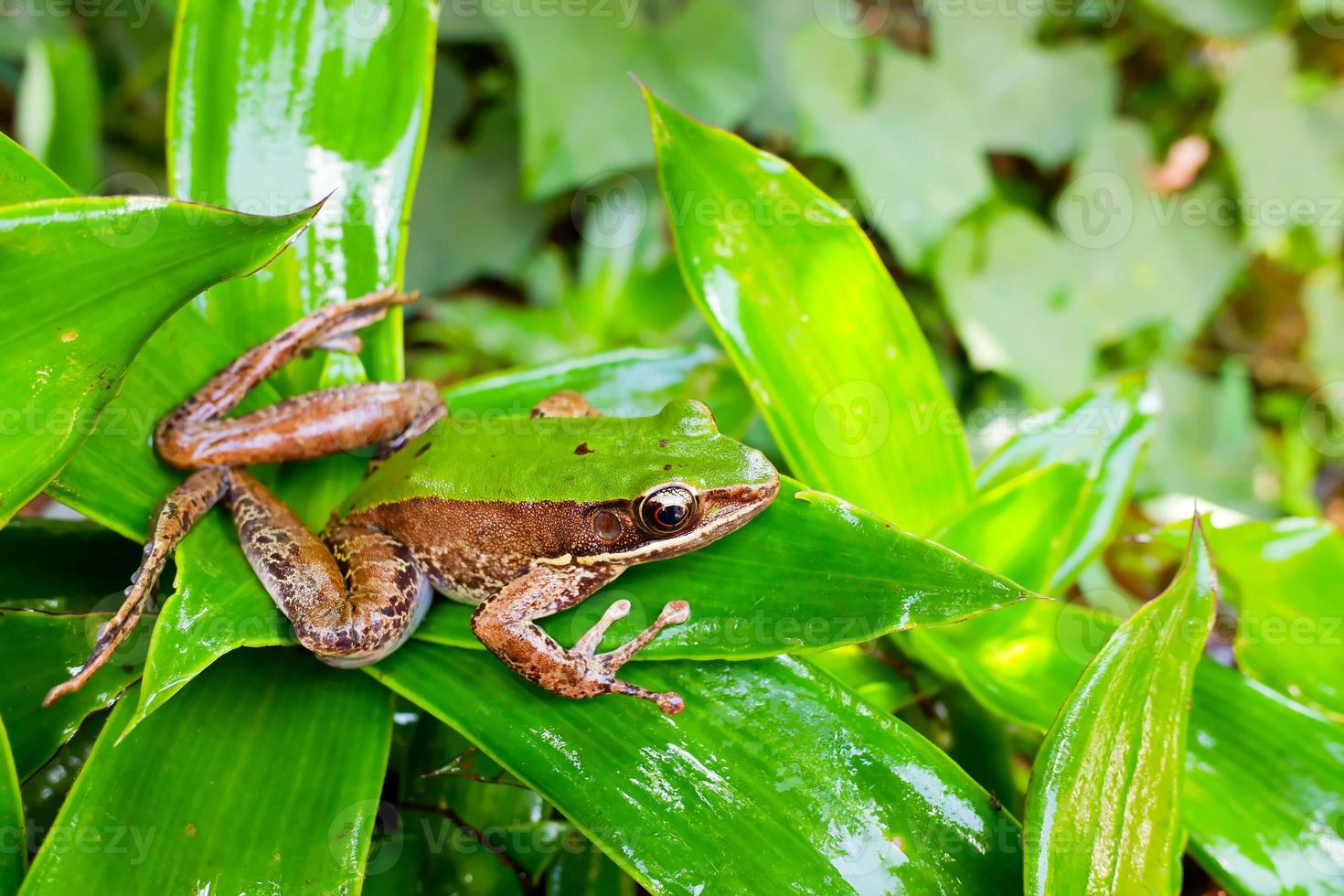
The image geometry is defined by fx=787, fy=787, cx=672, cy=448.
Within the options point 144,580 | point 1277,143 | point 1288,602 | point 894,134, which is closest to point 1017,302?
point 894,134

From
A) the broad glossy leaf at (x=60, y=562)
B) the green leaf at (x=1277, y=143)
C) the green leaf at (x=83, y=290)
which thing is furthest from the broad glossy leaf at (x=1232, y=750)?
the green leaf at (x=1277, y=143)

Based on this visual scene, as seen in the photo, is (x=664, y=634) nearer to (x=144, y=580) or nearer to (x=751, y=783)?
(x=751, y=783)

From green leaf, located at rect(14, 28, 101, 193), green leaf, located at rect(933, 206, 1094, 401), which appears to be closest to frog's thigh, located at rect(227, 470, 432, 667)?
green leaf, located at rect(14, 28, 101, 193)

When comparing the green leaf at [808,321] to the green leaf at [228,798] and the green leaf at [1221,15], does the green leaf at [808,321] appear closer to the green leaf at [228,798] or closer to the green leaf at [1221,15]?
the green leaf at [228,798]

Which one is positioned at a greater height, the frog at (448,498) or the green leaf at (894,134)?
the green leaf at (894,134)

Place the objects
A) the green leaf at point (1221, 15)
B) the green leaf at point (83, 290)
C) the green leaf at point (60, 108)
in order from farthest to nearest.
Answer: the green leaf at point (1221, 15)
the green leaf at point (60, 108)
the green leaf at point (83, 290)

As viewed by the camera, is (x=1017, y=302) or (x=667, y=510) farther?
(x=1017, y=302)
